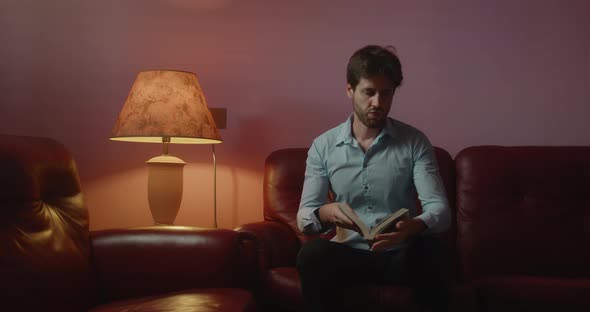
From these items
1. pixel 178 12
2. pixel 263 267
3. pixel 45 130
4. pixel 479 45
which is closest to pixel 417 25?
pixel 479 45

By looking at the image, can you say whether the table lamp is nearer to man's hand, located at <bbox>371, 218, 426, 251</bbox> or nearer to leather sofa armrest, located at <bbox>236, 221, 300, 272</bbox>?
leather sofa armrest, located at <bbox>236, 221, 300, 272</bbox>

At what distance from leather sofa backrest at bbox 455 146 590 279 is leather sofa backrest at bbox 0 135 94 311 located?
152 cm

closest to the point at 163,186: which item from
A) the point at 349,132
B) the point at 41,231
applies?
the point at 41,231

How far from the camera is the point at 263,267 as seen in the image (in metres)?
2.01

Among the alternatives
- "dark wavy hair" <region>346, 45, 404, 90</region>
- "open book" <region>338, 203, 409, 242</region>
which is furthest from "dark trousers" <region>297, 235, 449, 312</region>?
"dark wavy hair" <region>346, 45, 404, 90</region>

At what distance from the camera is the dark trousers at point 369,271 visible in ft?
5.14

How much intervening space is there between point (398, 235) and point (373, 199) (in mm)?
333

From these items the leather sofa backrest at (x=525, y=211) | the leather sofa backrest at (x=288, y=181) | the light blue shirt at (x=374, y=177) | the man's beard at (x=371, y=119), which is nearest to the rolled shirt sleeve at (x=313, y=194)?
the light blue shirt at (x=374, y=177)

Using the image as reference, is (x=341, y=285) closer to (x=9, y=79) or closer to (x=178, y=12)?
(x=178, y=12)

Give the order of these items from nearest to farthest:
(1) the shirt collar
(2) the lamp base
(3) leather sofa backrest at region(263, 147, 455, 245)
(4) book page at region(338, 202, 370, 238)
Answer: (4) book page at region(338, 202, 370, 238), (1) the shirt collar, (2) the lamp base, (3) leather sofa backrest at region(263, 147, 455, 245)

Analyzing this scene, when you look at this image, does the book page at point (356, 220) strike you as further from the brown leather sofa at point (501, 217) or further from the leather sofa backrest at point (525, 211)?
the leather sofa backrest at point (525, 211)

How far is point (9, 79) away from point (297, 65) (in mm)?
1503

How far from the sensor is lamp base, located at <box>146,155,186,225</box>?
226cm

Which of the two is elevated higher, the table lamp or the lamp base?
the table lamp
